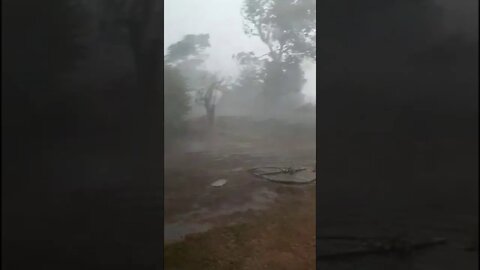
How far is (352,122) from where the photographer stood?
1430mm

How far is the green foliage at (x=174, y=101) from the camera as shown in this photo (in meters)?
1.45

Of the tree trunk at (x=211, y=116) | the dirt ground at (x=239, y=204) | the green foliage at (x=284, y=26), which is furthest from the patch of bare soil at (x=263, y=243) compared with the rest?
the green foliage at (x=284, y=26)

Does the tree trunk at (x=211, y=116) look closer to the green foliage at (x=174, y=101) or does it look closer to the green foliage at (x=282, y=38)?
the green foliage at (x=174, y=101)

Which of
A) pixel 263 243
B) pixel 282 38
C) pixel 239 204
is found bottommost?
pixel 263 243

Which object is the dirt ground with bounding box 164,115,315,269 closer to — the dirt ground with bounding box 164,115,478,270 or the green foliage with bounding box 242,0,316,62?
the dirt ground with bounding box 164,115,478,270

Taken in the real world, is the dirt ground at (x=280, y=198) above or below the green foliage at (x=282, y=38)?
below

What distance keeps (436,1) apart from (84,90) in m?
1.16

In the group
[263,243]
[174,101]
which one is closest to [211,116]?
[174,101]

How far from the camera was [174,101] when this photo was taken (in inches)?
57.4

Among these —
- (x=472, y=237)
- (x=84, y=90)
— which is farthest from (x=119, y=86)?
(x=472, y=237)

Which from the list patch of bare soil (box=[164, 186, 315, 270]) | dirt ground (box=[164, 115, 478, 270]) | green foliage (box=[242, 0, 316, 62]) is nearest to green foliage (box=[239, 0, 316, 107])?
green foliage (box=[242, 0, 316, 62])

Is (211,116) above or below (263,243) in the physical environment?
above

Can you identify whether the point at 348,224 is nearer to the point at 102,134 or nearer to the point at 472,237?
the point at 472,237

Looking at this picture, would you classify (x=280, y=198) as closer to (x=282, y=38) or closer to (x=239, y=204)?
(x=239, y=204)
